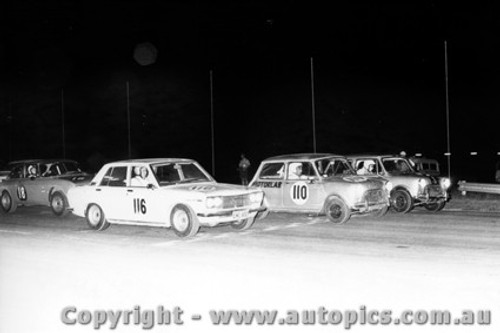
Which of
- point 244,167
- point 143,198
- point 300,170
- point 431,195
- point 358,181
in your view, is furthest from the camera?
point 244,167

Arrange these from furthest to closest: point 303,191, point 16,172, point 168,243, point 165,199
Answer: point 16,172, point 303,191, point 165,199, point 168,243

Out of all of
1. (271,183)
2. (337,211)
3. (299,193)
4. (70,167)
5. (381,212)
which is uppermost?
(70,167)

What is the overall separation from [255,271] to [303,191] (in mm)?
6028

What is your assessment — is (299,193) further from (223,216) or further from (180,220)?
(180,220)

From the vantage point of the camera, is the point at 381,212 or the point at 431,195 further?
the point at 431,195

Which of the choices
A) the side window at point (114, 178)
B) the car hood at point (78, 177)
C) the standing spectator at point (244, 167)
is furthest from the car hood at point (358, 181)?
the standing spectator at point (244, 167)

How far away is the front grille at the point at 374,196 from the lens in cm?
1445

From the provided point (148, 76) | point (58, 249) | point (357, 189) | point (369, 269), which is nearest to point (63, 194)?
point (58, 249)

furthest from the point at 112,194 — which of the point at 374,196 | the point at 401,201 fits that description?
→ the point at 401,201

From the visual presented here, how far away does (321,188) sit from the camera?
1462 cm

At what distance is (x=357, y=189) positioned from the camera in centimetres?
1425

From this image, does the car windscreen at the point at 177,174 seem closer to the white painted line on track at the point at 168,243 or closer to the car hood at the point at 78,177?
the white painted line on track at the point at 168,243

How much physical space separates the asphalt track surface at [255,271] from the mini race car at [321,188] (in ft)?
1.51

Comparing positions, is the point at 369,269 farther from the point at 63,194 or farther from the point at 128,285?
the point at 63,194
